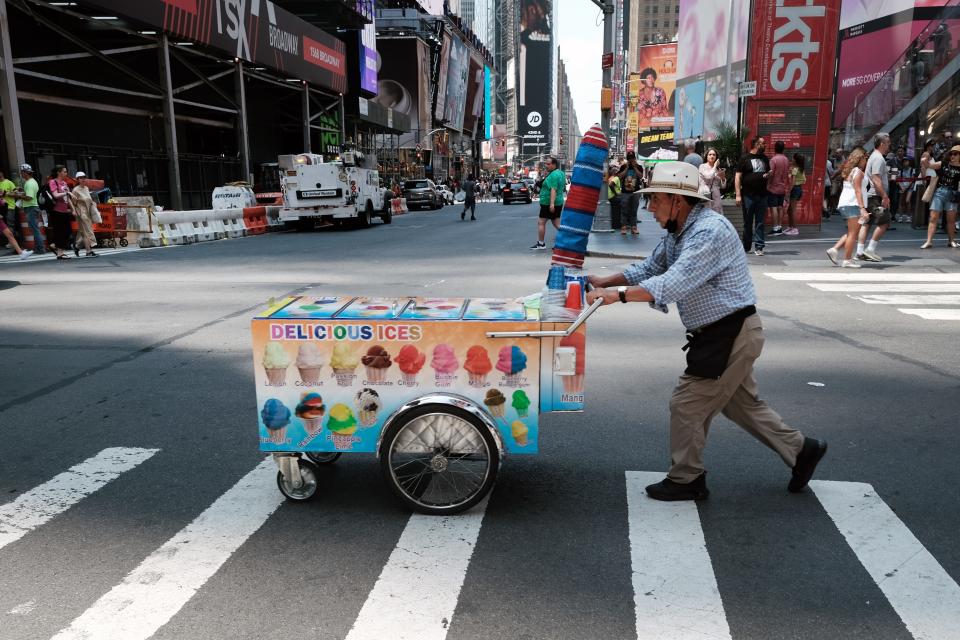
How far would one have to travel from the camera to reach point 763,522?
3959mm

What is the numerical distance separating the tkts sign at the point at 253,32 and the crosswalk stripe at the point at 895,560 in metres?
23.5

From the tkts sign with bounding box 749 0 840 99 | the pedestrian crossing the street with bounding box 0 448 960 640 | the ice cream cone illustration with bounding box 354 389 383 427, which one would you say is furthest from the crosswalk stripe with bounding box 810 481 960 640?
the tkts sign with bounding box 749 0 840 99

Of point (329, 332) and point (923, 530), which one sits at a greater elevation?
point (329, 332)

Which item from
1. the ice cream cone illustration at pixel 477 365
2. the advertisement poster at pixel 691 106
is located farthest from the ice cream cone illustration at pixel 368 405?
the advertisement poster at pixel 691 106

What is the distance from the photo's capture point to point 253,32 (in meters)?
31.8

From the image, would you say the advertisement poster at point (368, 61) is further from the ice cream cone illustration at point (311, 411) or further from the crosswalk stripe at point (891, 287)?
the ice cream cone illustration at point (311, 411)

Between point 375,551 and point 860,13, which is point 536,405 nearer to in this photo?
point 375,551

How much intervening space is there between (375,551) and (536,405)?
1.08 m

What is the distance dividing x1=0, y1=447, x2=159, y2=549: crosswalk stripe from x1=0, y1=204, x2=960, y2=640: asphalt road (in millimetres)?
22

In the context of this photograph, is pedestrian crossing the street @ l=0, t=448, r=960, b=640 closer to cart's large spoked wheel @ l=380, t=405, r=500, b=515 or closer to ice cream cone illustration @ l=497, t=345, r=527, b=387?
cart's large spoked wheel @ l=380, t=405, r=500, b=515

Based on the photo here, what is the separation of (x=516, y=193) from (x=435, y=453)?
51.9 m

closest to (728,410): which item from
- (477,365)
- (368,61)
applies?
(477,365)

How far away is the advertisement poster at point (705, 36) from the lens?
107 ft

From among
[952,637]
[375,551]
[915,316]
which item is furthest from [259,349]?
[915,316]
